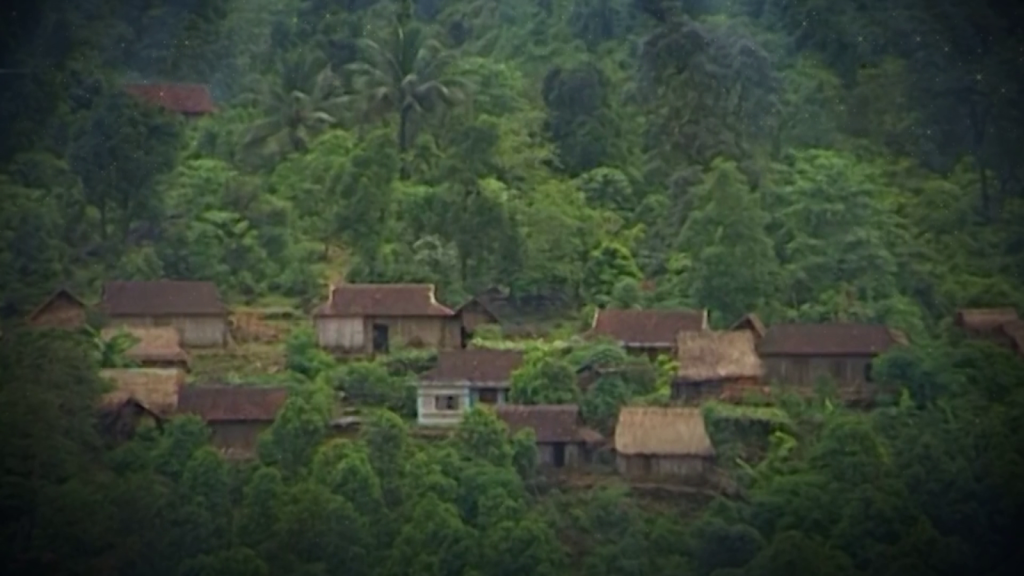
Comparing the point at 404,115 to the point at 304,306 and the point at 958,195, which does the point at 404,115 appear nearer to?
the point at 304,306

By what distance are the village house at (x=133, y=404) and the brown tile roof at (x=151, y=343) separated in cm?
7

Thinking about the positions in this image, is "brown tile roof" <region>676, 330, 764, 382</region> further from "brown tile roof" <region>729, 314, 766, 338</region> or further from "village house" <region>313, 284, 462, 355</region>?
"village house" <region>313, 284, 462, 355</region>

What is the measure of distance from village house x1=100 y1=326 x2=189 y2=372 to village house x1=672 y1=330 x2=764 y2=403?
1.51m

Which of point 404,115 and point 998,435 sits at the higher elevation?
point 404,115

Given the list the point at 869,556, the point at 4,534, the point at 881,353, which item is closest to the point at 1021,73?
the point at 881,353

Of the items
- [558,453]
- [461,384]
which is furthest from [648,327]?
[461,384]

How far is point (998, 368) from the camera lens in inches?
339

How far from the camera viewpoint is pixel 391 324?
8703 millimetres

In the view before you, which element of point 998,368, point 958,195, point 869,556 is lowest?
point 869,556

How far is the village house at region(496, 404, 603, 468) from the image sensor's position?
853 cm

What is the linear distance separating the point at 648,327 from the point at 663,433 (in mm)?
339

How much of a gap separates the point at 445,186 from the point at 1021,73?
1.82 meters

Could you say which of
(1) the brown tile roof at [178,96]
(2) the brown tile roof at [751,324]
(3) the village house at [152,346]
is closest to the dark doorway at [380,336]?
(3) the village house at [152,346]

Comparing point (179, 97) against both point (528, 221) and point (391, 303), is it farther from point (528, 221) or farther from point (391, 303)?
point (528, 221)
